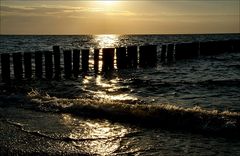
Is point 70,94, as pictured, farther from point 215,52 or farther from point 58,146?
point 215,52

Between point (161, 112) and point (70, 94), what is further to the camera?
point (70, 94)

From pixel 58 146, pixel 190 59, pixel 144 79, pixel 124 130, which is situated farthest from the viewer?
pixel 190 59

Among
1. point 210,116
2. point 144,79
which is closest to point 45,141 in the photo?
point 210,116

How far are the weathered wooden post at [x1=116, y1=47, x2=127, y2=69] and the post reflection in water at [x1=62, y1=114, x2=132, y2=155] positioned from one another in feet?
48.1

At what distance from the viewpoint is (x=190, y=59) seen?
31.6 meters

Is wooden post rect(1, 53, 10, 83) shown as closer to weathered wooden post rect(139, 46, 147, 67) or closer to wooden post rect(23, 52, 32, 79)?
wooden post rect(23, 52, 32, 79)

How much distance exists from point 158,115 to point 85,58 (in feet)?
41.1

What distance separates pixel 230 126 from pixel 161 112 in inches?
70.8

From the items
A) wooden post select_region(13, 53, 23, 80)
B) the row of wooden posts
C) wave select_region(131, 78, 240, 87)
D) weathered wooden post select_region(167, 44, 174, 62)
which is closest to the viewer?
wave select_region(131, 78, 240, 87)

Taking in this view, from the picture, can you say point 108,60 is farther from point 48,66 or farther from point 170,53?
point 170,53

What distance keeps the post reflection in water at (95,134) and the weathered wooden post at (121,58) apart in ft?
48.1

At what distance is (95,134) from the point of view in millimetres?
7820

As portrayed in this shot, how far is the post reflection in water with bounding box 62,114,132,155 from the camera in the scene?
6918 millimetres

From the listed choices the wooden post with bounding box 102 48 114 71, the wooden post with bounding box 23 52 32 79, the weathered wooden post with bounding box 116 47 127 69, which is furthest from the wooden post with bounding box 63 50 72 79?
the weathered wooden post with bounding box 116 47 127 69
